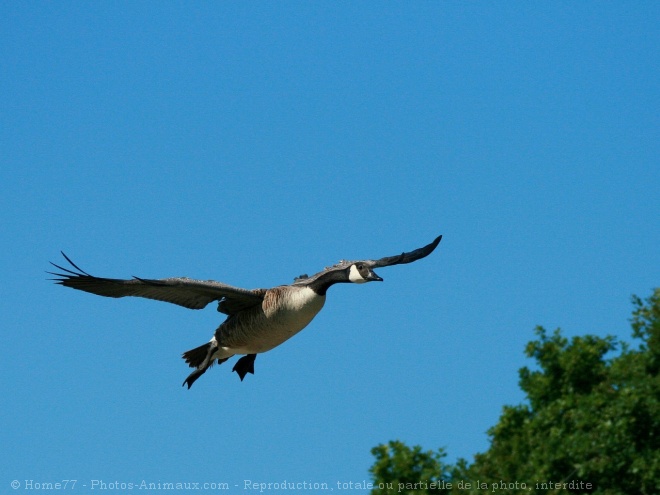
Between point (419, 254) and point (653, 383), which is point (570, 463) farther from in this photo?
point (419, 254)

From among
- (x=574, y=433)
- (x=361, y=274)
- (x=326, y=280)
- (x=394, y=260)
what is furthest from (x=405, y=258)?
(x=574, y=433)

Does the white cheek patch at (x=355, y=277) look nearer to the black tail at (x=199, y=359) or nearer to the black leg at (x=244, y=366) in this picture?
the black tail at (x=199, y=359)

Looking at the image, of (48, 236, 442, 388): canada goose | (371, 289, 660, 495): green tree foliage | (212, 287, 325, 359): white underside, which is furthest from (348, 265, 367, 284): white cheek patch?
(371, 289, 660, 495): green tree foliage

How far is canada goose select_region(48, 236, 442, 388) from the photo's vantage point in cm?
1545

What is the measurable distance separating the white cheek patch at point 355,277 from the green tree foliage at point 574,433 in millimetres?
2256

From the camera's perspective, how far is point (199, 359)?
17.1 meters

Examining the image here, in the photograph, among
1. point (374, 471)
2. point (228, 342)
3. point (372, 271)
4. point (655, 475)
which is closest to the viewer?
point (655, 475)

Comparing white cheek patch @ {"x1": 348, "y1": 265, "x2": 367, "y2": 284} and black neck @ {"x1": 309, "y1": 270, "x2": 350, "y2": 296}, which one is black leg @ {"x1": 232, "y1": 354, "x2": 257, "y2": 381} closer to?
black neck @ {"x1": 309, "y1": 270, "x2": 350, "y2": 296}

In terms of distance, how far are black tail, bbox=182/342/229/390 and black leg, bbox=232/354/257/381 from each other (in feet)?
1.97

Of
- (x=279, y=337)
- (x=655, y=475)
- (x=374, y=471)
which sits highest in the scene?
(x=279, y=337)

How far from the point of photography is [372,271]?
49.4 feet

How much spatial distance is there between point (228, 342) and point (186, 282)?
4.58 ft

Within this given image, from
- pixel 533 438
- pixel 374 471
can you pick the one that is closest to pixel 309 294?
pixel 374 471

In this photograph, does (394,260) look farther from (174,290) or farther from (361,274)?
(174,290)
